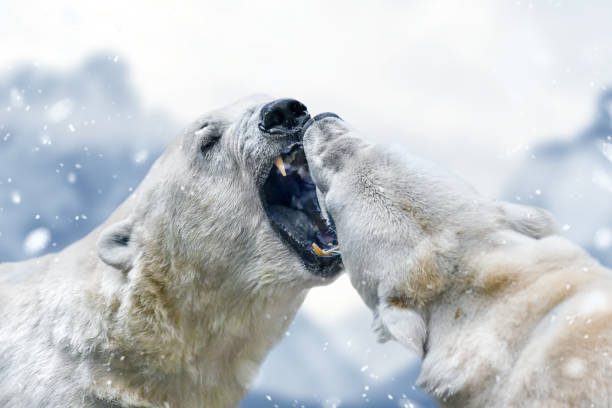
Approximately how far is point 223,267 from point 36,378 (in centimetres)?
108

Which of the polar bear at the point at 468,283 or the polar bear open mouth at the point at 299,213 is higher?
the polar bear at the point at 468,283

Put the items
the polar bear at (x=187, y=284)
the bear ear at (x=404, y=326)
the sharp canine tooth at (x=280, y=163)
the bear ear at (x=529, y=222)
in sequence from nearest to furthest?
1. the bear ear at (x=404, y=326)
2. the bear ear at (x=529, y=222)
3. the polar bear at (x=187, y=284)
4. the sharp canine tooth at (x=280, y=163)

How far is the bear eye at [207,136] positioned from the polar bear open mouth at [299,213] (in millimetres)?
362

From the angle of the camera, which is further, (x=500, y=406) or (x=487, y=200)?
(x=487, y=200)

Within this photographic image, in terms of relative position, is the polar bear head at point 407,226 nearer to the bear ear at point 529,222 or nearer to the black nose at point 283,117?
the bear ear at point 529,222

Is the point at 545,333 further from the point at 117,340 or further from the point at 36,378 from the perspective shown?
the point at 36,378

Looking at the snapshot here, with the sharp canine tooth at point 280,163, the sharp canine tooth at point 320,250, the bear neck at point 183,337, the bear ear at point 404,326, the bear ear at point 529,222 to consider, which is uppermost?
the bear ear at point 529,222

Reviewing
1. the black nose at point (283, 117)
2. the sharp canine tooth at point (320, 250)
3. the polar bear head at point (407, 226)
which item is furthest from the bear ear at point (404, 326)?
the black nose at point (283, 117)

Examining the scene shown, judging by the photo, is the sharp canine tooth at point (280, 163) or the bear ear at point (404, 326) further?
the sharp canine tooth at point (280, 163)

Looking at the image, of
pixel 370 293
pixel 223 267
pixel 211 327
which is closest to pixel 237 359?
pixel 211 327

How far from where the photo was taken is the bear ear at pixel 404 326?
7.25 ft

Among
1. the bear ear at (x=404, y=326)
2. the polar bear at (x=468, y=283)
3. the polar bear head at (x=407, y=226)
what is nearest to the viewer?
the polar bear at (x=468, y=283)

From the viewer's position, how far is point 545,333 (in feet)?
6.84

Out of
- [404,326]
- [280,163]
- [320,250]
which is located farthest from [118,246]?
[404,326]
